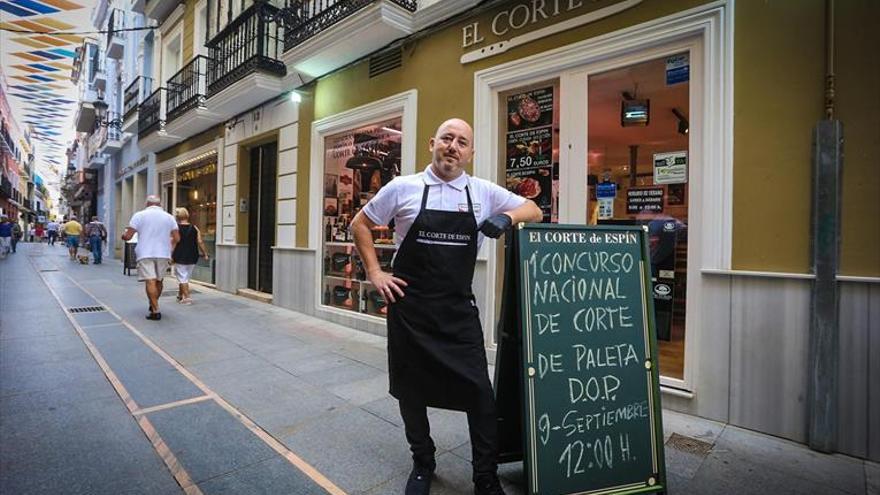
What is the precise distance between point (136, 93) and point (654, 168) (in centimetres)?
1806

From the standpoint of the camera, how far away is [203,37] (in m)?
11.4

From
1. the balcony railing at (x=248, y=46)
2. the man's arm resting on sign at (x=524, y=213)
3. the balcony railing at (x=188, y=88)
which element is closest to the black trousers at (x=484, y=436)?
the man's arm resting on sign at (x=524, y=213)

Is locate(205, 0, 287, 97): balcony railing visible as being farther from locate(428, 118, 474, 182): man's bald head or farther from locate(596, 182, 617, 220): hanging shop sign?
locate(428, 118, 474, 182): man's bald head

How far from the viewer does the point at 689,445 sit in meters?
3.00

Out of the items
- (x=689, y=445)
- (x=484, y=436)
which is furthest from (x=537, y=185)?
(x=484, y=436)

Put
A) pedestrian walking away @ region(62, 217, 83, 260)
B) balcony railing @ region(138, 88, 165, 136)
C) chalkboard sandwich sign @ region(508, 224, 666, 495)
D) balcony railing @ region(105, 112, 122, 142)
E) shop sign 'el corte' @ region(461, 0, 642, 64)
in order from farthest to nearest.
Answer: balcony railing @ region(105, 112, 122, 142)
pedestrian walking away @ region(62, 217, 83, 260)
balcony railing @ region(138, 88, 165, 136)
shop sign 'el corte' @ region(461, 0, 642, 64)
chalkboard sandwich sign @ region(508, 224, 666, 495)

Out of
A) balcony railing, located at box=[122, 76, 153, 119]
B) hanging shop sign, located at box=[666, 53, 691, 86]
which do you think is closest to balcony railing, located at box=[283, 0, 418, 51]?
hanging shop sign, located at box=[666, 53, 691, 86]

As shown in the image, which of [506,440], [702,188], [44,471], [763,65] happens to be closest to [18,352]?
[44,471]

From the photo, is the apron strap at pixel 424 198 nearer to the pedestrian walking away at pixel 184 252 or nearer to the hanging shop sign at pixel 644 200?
the hanging shop sign at pixel 644 200

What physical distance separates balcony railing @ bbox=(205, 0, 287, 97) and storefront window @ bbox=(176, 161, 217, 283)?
255 cm

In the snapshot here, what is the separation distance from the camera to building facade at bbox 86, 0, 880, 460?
2.95 metres

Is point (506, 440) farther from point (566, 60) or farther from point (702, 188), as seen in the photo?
point (566, 60)

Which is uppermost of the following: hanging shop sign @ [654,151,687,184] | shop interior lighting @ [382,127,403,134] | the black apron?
shop interior lighting @ [382,127,403,134]

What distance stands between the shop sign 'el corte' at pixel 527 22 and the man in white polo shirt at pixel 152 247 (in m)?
5.32
